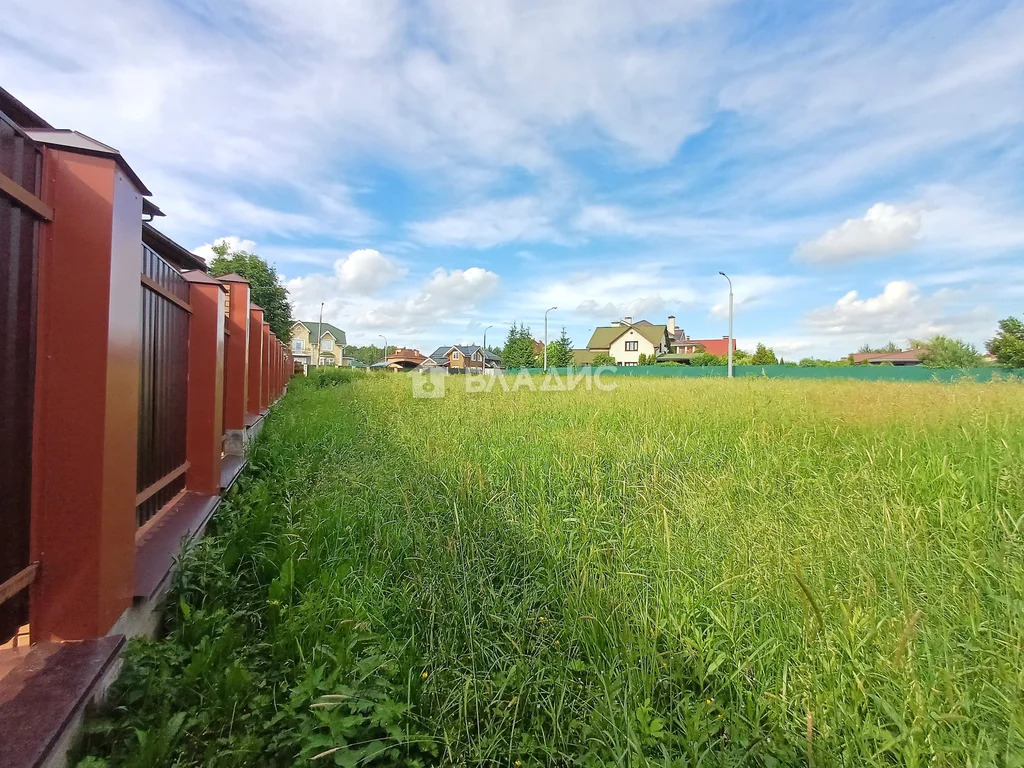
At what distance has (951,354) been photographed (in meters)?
32.0

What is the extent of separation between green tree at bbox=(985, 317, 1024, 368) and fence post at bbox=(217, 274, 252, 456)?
36.7 metres

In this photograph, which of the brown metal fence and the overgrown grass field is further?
the brown metal fence

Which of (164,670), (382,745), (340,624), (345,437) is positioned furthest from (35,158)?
(345,437)

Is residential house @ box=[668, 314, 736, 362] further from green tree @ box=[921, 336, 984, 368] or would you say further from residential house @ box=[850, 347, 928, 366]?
green tree @ box=[921, 336, 984, 368]

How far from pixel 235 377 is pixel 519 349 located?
108 feet

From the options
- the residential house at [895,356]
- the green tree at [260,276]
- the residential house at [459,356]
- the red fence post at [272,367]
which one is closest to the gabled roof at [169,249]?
the red fence post at [272,367]

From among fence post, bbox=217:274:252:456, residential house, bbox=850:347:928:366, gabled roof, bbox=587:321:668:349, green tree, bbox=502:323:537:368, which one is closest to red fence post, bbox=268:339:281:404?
fence post, bbox=217:274:252:456

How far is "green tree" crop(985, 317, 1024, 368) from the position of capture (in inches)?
994

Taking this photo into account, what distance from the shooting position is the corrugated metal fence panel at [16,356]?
130 cm

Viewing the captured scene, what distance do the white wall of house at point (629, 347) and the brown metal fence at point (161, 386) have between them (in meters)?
50.1

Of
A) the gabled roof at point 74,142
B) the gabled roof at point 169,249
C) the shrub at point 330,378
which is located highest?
the gabled roof at point 169,249

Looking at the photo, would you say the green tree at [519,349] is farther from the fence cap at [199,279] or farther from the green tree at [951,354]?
the fence cap at [199,279]

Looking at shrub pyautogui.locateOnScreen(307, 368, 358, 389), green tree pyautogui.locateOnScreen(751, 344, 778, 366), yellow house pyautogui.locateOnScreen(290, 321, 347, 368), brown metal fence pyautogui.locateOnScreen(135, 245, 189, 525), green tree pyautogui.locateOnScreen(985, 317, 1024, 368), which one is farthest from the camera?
yellow house pyautogui.locateOnScreen(290, 321, 347, 368)

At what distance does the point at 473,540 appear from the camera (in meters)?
2.54
